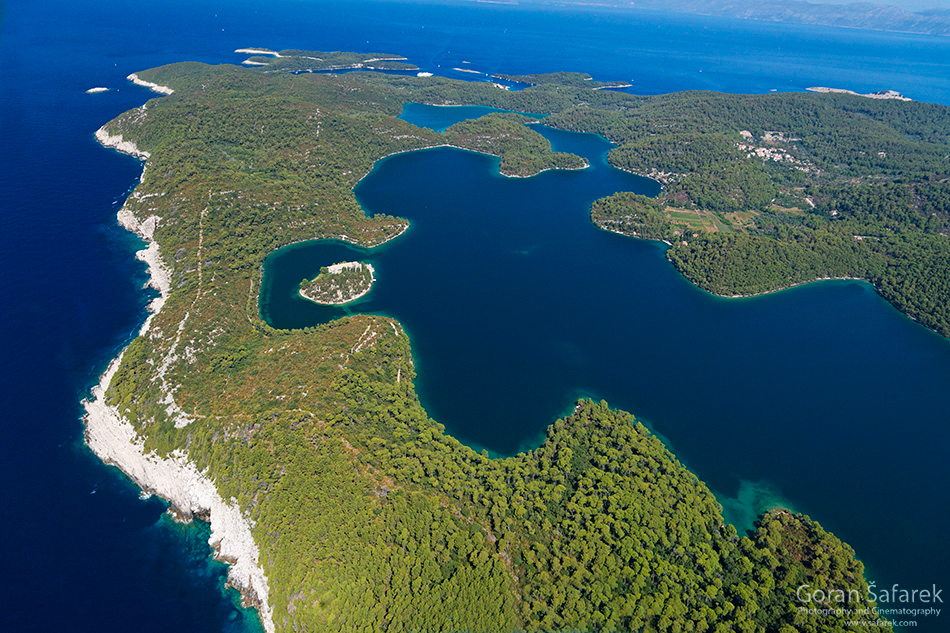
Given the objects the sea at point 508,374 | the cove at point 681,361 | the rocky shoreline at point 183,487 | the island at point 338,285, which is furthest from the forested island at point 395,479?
the island at point 338,285

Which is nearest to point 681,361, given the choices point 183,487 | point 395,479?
point 395,479

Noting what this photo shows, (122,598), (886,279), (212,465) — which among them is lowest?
(122,598)

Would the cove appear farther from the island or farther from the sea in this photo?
the island

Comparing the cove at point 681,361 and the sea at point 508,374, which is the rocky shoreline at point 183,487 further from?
the cove at point 681,361

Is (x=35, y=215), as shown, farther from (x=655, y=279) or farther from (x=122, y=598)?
(x=655, y=279)

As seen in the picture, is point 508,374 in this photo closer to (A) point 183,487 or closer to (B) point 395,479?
(B) point 395,479

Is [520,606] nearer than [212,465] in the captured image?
Yes

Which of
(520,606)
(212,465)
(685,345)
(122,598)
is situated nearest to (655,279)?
(685,345)
